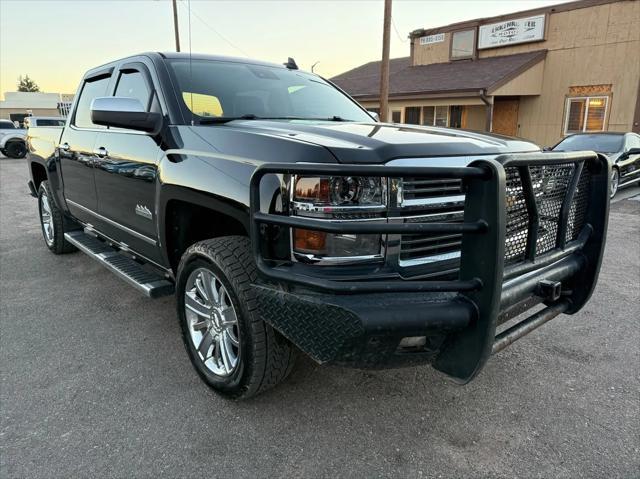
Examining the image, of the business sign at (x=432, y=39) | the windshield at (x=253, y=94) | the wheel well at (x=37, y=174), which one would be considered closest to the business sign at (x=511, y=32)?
the business sign at (x=432, y=39)

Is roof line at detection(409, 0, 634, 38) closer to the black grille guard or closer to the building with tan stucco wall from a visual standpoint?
the building with tan stucco wall

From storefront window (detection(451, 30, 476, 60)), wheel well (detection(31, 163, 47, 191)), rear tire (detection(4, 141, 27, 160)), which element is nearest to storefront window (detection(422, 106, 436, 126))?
storefront window (detection(451, 30, 476, 60))

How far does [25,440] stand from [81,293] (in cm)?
224

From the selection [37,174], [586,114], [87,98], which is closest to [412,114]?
[586,114]

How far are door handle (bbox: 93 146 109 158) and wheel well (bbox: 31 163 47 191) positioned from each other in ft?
7.83

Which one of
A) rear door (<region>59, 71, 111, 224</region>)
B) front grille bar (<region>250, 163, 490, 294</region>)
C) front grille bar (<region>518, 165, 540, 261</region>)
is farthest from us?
rear door (<region>59, 71, 111, 224</region>)

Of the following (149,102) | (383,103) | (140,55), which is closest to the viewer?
(149,102)

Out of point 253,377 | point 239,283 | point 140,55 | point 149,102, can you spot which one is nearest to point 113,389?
point 253,377

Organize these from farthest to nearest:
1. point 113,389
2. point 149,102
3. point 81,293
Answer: point 81,293
point 149,102
point 113,389

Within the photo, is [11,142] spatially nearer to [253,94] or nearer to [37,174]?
[37,174]

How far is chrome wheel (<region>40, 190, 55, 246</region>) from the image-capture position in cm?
558

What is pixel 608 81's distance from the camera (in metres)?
15.4

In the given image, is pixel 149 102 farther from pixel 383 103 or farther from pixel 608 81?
pixel 608 81

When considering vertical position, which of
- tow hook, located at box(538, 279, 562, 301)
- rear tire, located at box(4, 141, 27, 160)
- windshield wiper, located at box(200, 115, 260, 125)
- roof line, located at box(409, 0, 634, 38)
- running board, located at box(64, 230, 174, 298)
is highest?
roof line, located at box(409, 0, 634, 38)
